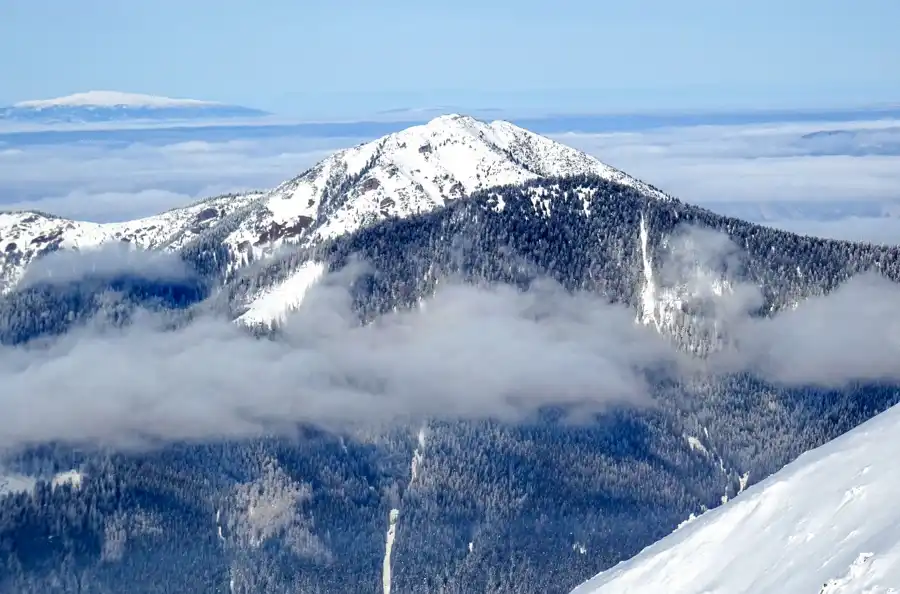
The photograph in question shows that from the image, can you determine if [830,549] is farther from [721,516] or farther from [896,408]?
[896,408]

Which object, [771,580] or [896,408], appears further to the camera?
[896,408]

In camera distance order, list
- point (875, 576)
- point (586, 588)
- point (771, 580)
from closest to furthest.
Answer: point (875, 576) < point (771, 580) < point (586, 588)

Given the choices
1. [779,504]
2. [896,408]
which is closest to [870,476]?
[779,504]

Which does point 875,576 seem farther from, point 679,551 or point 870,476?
point 679,551

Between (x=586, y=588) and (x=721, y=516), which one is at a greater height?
(x=721, y=516)

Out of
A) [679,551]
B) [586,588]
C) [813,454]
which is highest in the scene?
[813,454]

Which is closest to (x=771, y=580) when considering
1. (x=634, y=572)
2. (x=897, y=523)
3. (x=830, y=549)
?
(x=830, y=549)

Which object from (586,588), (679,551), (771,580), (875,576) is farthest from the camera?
(586,588)
